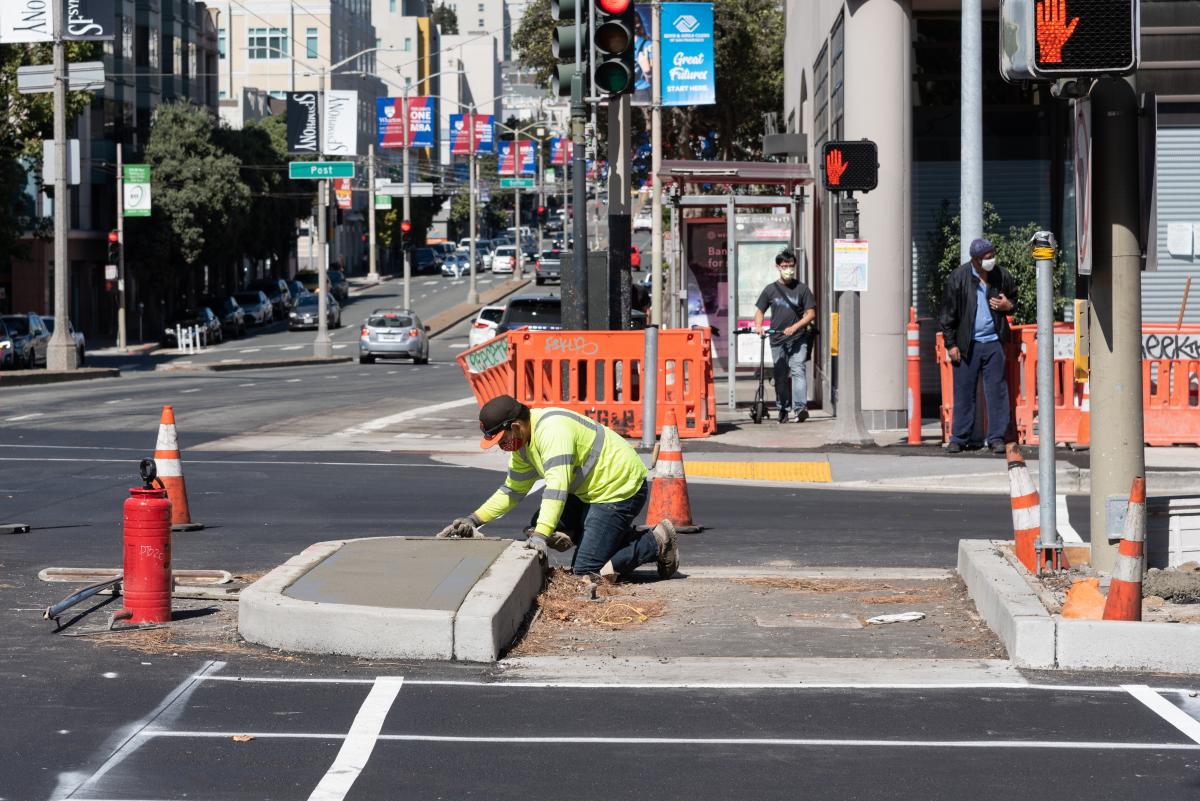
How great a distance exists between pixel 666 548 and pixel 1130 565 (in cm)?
334

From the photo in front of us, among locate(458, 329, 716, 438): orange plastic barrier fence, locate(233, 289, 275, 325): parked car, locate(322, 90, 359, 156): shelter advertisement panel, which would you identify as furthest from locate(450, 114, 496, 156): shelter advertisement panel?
locate(458, 329, 716, 438): orange plastic barrier fence

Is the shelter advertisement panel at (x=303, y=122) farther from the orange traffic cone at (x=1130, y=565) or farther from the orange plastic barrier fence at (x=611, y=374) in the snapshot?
the orange traffic cone at (x=1130, y=565)

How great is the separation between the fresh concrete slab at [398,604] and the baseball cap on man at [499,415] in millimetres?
701

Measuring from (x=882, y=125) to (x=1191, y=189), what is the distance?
3686mm

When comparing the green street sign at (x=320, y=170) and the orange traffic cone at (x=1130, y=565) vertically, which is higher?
the green street sign at (x=320, y=170)

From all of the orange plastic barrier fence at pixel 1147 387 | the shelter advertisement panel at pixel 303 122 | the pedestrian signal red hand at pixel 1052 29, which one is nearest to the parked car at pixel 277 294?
the shelter advertisement panel at pixel 303 122

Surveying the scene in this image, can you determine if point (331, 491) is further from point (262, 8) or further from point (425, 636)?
point (262, 8)

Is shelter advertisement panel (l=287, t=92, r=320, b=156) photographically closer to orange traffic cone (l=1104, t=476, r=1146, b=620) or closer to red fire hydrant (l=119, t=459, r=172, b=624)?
red fire hydrant (l=119, t=459, r=172, b=624)

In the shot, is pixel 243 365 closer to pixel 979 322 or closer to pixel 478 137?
pixel 979 322

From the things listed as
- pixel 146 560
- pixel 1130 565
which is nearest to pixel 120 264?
pixel 146 560

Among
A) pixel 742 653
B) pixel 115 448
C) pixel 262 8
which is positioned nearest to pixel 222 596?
pixel 742 653

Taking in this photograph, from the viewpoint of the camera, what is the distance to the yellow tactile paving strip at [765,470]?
16547mm

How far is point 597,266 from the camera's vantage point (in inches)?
795

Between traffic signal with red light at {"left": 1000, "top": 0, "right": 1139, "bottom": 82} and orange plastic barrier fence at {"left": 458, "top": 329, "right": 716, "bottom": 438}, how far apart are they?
11.3m
